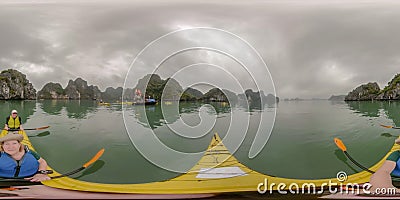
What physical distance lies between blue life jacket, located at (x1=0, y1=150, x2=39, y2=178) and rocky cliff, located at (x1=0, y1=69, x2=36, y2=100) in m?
0.63

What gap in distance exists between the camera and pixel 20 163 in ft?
11.6

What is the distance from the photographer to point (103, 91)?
3629 mm

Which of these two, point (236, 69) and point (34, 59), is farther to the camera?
point (34, 59)

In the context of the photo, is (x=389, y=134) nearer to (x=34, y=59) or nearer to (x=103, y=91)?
(x=103, y=91)

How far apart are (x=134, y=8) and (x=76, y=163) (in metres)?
1.68

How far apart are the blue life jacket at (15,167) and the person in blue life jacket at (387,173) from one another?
3.42 meters

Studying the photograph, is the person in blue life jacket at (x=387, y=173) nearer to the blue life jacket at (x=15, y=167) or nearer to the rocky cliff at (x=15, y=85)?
the blue life jacket at (x=15, y=167)

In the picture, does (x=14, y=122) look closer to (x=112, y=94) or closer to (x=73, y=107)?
(x=73, y=107)

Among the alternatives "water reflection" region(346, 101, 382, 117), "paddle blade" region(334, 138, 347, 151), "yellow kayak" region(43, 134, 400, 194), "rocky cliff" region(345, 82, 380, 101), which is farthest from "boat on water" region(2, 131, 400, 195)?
"rocky cliff" region(345, 82, 380, 101)

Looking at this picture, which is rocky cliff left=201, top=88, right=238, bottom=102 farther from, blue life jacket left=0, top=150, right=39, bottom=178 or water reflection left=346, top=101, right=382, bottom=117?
blue life jacket left=0, top=150, right=39, bottom=178

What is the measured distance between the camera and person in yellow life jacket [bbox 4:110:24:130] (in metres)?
3.63

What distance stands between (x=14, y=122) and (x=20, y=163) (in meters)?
0.44

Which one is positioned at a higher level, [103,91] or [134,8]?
[134,8]

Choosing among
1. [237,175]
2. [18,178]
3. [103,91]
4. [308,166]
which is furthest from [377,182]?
[18,178]
